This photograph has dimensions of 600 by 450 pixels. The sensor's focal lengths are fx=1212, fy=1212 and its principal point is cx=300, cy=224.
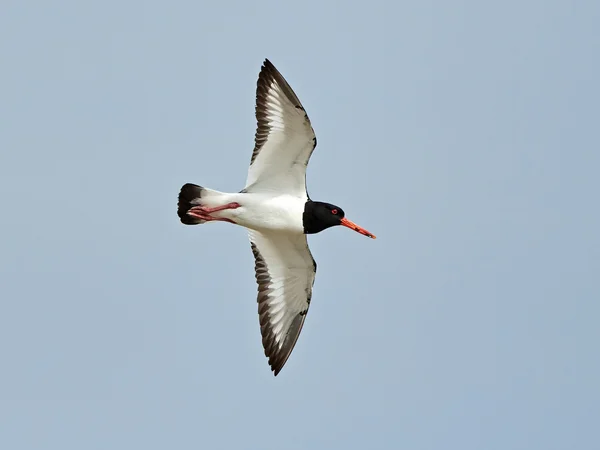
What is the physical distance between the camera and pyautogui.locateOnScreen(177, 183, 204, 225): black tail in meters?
16.7

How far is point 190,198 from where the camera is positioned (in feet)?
54.9

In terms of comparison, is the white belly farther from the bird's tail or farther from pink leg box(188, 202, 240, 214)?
the bird's tail

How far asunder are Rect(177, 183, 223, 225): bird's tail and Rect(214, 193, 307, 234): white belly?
279 mm

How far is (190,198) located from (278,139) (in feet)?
5.06

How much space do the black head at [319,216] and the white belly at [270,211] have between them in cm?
7

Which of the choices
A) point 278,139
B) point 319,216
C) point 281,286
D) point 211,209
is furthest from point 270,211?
point 281,286

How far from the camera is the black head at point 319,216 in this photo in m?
16.5

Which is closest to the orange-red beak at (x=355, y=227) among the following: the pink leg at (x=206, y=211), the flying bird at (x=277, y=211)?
A: the flying bird at (x=277, y=211)

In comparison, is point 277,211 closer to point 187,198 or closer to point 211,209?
point 211,209

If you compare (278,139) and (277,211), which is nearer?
(278,139)

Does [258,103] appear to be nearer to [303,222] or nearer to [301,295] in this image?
[303,222]

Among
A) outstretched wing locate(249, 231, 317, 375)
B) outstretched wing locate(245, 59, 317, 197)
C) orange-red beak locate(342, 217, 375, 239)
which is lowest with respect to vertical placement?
outstretched wing locate(249, 231, 317, 375)

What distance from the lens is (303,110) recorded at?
52.1 feet

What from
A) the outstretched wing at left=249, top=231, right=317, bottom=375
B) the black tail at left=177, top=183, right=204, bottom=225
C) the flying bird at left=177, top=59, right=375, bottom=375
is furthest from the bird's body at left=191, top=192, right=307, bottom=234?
the outstretched wing at left=249, top=231, right=317, bottom=375
